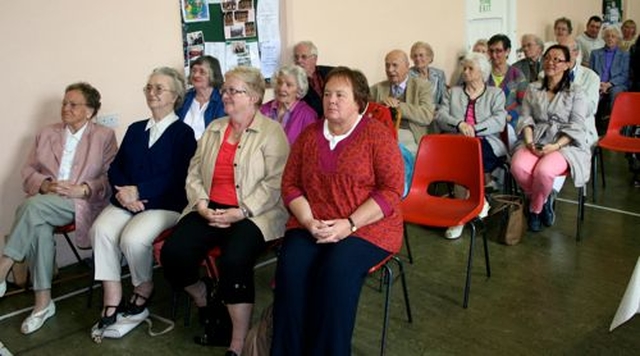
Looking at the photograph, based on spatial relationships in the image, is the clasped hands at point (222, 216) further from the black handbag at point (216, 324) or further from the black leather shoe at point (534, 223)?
the black leather shoe at point (534, 223)

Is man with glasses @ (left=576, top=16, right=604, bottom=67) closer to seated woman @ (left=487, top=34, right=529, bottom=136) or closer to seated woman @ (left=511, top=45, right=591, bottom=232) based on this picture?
seated woman @ (left=487, top=34, right=529, bottom=136)

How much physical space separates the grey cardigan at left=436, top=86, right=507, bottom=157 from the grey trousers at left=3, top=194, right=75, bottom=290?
8.66 ft

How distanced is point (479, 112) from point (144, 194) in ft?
7.87

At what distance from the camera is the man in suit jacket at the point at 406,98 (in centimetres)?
405

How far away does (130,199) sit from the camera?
279cm

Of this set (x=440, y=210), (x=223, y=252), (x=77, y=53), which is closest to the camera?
(x=223, y=252)

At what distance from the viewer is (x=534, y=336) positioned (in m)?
2.52

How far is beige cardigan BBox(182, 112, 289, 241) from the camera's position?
260 cm

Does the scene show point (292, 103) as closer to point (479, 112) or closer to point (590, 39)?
point (479, 112)

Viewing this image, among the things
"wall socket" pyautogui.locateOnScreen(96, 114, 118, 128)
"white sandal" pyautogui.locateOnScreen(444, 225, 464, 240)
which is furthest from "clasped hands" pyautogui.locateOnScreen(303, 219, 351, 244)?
"wall socket" pyautogui.locateOnScreen(96, 114, 118, 128)

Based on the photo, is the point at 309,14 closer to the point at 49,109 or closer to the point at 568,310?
the point at 49,109

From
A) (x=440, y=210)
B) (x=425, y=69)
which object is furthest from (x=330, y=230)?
(x=425, y=69)

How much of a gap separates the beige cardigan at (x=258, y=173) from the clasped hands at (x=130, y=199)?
0.25m

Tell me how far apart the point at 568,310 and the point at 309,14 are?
2.87 m
